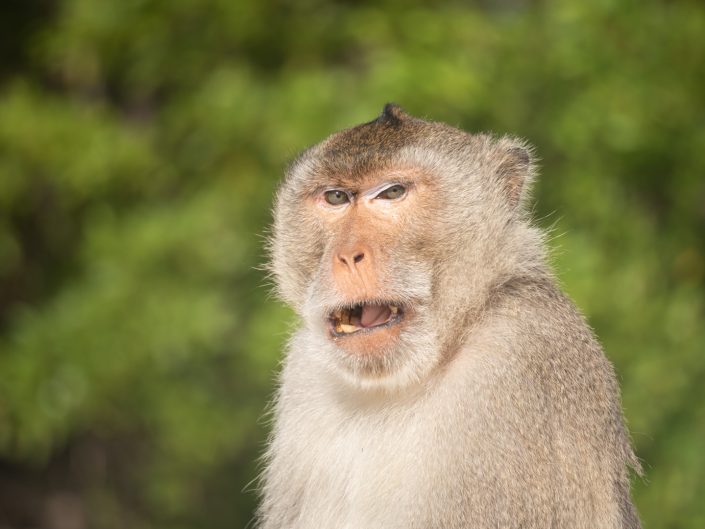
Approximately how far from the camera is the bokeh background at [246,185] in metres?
10.1

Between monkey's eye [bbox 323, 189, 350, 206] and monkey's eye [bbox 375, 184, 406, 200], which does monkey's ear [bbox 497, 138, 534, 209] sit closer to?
monkey's eye [bbox 375, 184, 406, 200]

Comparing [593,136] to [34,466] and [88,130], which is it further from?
[34,466]

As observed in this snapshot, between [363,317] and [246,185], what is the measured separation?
622cm

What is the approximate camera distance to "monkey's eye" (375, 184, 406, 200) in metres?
5.08

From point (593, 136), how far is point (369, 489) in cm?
618

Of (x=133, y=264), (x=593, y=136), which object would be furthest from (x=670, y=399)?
(x=133, y=264)

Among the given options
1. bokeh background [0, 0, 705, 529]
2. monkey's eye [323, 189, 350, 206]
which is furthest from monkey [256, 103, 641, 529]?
bokeh background [0, 0, 705, 529]

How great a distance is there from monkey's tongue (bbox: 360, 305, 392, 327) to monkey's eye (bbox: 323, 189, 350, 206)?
56 centimetres

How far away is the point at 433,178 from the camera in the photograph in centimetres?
519

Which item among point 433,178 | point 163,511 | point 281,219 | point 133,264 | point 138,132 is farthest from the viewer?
point 163,511

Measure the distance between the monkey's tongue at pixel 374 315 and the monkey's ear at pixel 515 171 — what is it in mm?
922

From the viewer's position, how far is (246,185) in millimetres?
11016

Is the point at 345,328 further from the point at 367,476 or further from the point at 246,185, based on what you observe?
the point at 246,185

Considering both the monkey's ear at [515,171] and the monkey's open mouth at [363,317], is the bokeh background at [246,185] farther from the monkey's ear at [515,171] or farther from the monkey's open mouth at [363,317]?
the monkey's open mouth at [363,317]
